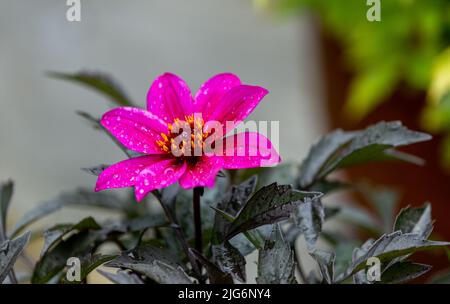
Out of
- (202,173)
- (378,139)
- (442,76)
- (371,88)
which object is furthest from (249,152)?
(371,88)

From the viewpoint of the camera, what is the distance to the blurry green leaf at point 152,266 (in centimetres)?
36

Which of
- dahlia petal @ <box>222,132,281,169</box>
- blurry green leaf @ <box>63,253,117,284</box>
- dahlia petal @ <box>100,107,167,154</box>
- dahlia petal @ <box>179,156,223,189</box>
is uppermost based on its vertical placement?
dahlia petal @ <box>100,107,167,154</box>

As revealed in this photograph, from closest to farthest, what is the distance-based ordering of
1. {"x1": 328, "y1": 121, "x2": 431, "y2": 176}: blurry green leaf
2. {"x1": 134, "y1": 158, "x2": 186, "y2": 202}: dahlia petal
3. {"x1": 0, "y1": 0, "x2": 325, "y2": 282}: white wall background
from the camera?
{"x1": 134, "y1": 158, "x2": 186, "y2": 202}: dahlia petal
{"x1": 328, "y1": 121, "x2": 431, "y2": 176}: blurry green leaf
{"x1": 0, "y1": 0, "x2": 325, "y2": 282}: white wall background

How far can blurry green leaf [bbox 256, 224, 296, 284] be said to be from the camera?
14.5 inches

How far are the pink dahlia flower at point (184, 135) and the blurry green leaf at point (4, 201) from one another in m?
0.16

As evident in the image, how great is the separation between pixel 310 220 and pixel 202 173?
10 cm

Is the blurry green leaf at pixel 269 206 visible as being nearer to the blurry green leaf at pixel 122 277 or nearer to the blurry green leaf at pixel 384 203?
the blurry green leaf at pixel 122 277

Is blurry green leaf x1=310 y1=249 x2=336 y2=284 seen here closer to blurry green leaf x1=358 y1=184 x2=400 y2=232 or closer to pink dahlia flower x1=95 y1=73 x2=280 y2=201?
pink dahlia flower x1=95 y1=73 x2=280 y2=201

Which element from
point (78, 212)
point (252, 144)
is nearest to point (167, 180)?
point (252, 144)

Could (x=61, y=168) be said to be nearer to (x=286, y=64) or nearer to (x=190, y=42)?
(x=190, y=42)

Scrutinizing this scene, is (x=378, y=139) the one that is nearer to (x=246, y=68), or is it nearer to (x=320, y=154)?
(x=320, y=154)

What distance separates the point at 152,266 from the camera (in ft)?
1.20

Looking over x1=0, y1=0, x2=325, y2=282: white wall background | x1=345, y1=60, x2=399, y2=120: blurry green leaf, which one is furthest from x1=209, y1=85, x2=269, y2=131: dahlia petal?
x1=0, y1=0, x2=325, y2=282: white wall background
